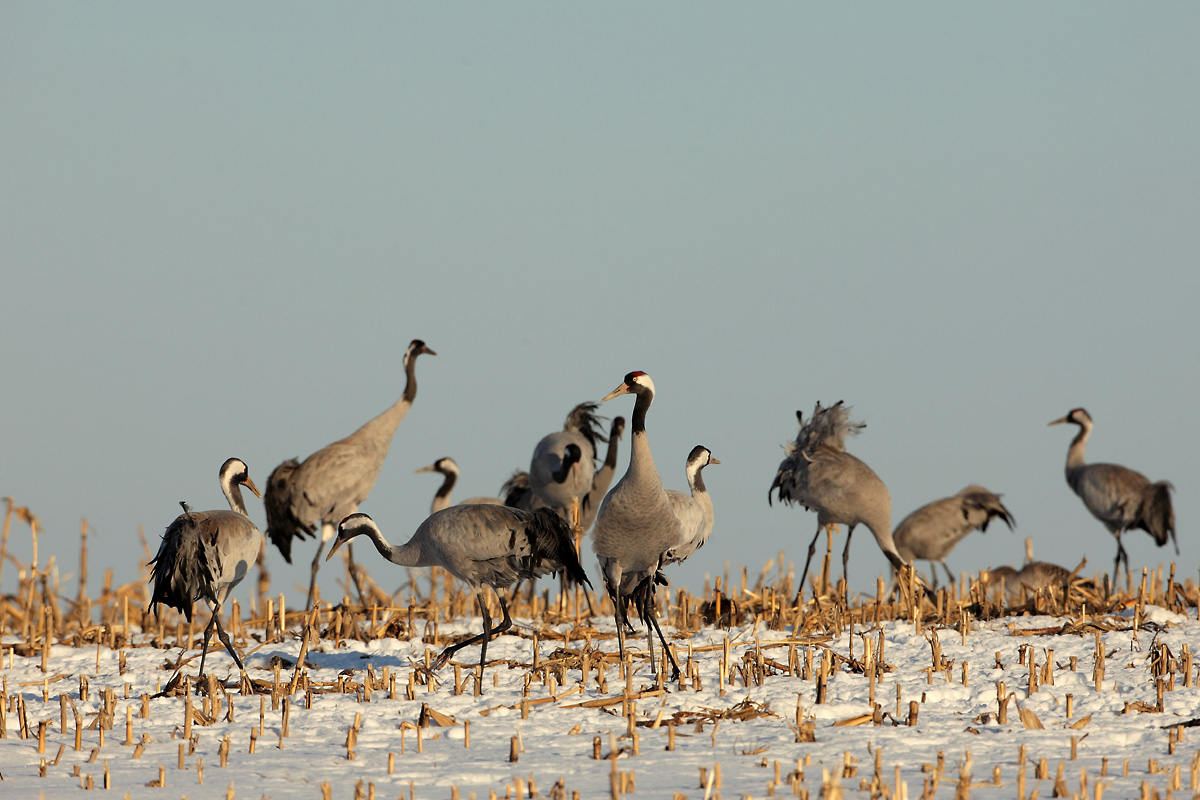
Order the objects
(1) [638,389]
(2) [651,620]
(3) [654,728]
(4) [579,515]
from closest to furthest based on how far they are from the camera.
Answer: (3) [654,728] → (2) [651,620] → (1) [638,389] → (4) [579,515]

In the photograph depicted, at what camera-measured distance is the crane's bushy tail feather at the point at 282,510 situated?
11.5m

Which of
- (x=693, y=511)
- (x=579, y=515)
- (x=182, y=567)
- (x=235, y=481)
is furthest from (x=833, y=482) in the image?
(x=182, y=567)

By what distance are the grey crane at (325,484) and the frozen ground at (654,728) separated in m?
3.35

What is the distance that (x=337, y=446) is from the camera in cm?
1146

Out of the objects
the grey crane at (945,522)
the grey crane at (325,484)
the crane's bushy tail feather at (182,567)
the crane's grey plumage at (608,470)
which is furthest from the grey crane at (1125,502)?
the crane's bushy tail feather at (182,567)

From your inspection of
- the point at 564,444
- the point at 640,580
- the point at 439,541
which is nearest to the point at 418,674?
the point at 439,541

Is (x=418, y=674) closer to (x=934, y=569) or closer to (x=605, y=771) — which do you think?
(x=605, y=771)

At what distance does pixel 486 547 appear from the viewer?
715 centimetres

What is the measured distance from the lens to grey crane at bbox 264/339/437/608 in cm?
1127

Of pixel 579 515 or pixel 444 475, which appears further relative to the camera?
pixel 444 475

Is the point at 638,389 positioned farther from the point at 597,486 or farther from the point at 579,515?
the point at 597,486

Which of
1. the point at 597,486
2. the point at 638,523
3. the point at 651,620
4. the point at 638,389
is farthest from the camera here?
the point at 597,486

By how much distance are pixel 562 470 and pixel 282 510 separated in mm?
2604

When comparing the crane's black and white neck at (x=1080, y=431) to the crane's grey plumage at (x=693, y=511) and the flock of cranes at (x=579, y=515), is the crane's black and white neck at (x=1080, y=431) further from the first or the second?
the crane's grey plumage at (x=693, y=511)
